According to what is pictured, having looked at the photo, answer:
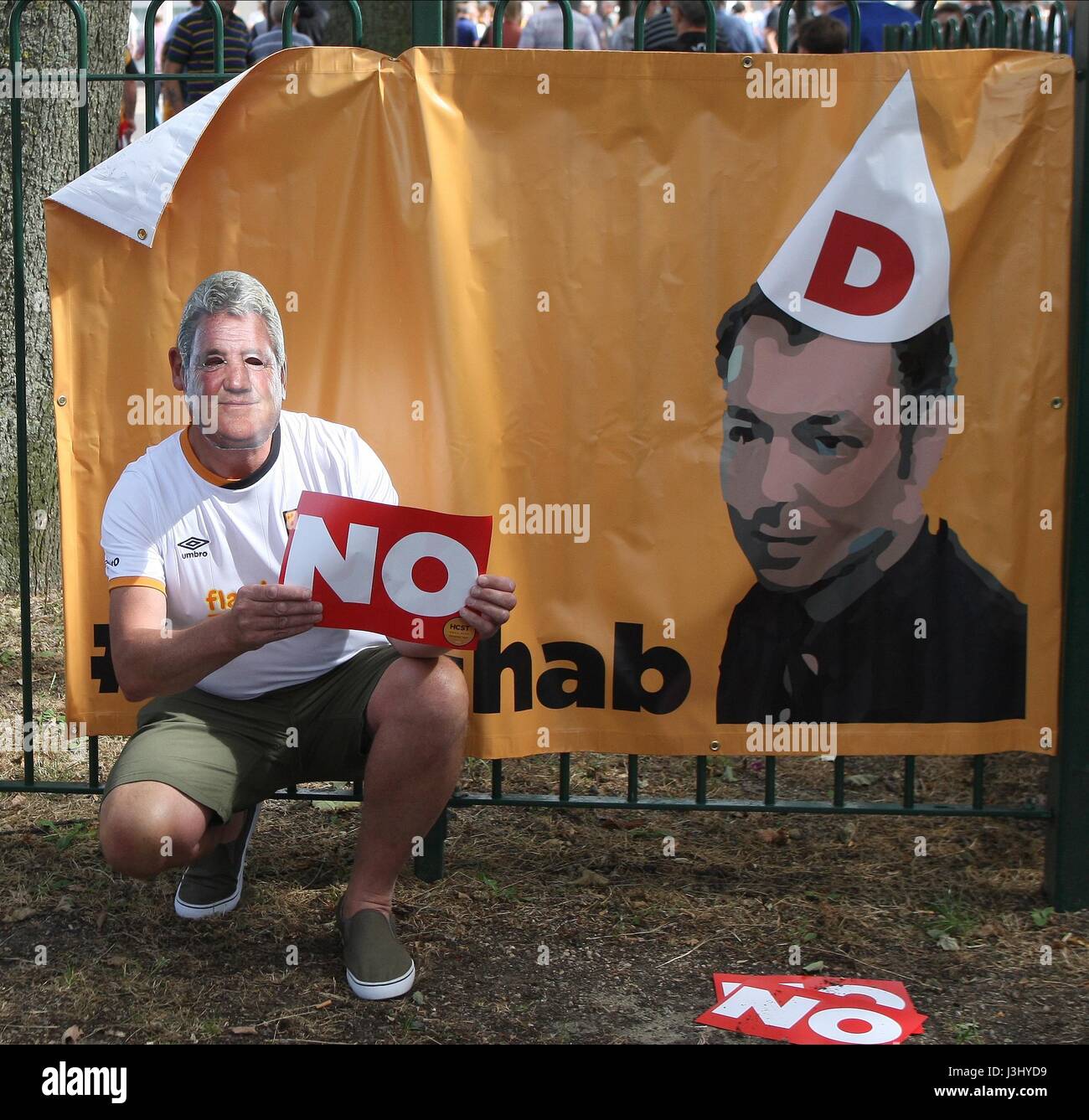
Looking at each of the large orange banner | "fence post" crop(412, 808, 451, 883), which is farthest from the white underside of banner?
"fence post" crop(412, 808, 451, 883)

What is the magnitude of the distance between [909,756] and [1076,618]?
0.57m

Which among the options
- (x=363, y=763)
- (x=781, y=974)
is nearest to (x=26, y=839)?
(x=363, y=763)

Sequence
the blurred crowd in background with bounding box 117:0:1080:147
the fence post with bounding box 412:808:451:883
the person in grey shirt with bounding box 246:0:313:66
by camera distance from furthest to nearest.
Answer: the person in grey shirt with bounding box 246:0:313:66, the blurred crowd in background with bounding box 117:0:1080:147, the fence post with bounding box 412:808:451:883

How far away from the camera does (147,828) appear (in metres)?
2.85

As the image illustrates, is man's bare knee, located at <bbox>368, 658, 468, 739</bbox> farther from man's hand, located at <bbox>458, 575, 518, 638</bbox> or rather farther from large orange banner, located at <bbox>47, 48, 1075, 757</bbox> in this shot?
large orange banner, located at <bbox>47, 48, 1075, 757</bbox>

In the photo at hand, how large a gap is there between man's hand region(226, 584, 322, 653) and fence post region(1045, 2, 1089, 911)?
1.96 m

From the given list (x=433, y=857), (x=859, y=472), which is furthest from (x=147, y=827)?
(x=859, y=472)

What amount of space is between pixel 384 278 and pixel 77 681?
1349 mm

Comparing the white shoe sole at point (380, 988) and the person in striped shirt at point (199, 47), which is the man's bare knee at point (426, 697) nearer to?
the white shoe sole at point (380, 988)

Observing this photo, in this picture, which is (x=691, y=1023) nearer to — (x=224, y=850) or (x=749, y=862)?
(x=749, y=862)

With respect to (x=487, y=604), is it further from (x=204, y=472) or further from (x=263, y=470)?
(x=204, y=472)

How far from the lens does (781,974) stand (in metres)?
3.12

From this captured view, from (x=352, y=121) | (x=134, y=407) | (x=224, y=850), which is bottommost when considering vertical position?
(x=224, y=850)

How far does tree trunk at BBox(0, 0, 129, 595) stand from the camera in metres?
5.05
